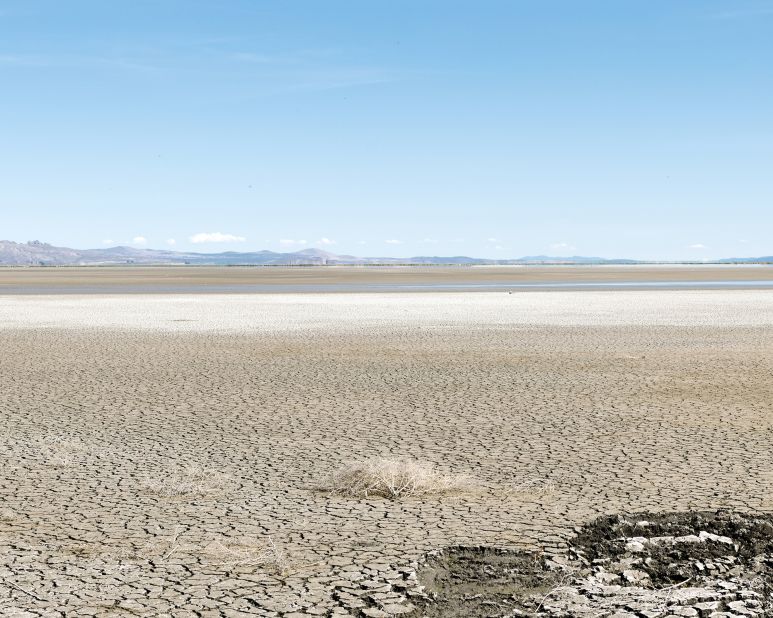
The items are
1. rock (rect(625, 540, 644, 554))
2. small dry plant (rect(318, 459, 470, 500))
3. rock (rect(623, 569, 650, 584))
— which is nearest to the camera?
rock (rect(623, 569, 650, 584))

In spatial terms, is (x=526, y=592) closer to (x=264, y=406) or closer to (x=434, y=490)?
(x=434, y=490)

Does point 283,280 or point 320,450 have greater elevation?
point 283,280

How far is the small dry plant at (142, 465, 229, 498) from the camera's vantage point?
7684 mm

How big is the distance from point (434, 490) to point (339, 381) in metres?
6.95

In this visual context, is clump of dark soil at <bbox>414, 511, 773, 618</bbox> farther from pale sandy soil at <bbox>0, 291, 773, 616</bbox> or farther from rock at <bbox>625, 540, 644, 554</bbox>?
pale sandy soil at <bbox>0, 291, 773, 616</bbox>

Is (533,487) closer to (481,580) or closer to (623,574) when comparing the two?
(623,574)

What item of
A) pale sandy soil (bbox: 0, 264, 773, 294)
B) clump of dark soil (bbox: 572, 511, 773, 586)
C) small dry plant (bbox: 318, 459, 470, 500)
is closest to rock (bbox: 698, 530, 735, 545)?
clump of dark soil (bbox: 572, 511, 773, 586)

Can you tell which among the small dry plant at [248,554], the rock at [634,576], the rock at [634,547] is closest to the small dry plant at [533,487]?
the rock at [634,547]

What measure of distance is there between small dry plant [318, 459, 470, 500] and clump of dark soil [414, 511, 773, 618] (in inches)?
57.2

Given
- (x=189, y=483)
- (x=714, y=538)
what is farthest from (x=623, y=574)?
(x=189, y=483)

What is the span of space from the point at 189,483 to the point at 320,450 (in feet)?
6.11

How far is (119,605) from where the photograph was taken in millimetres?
5121

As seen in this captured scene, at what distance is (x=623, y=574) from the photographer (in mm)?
5562

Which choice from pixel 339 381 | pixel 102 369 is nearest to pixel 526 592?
pixel 339 381
